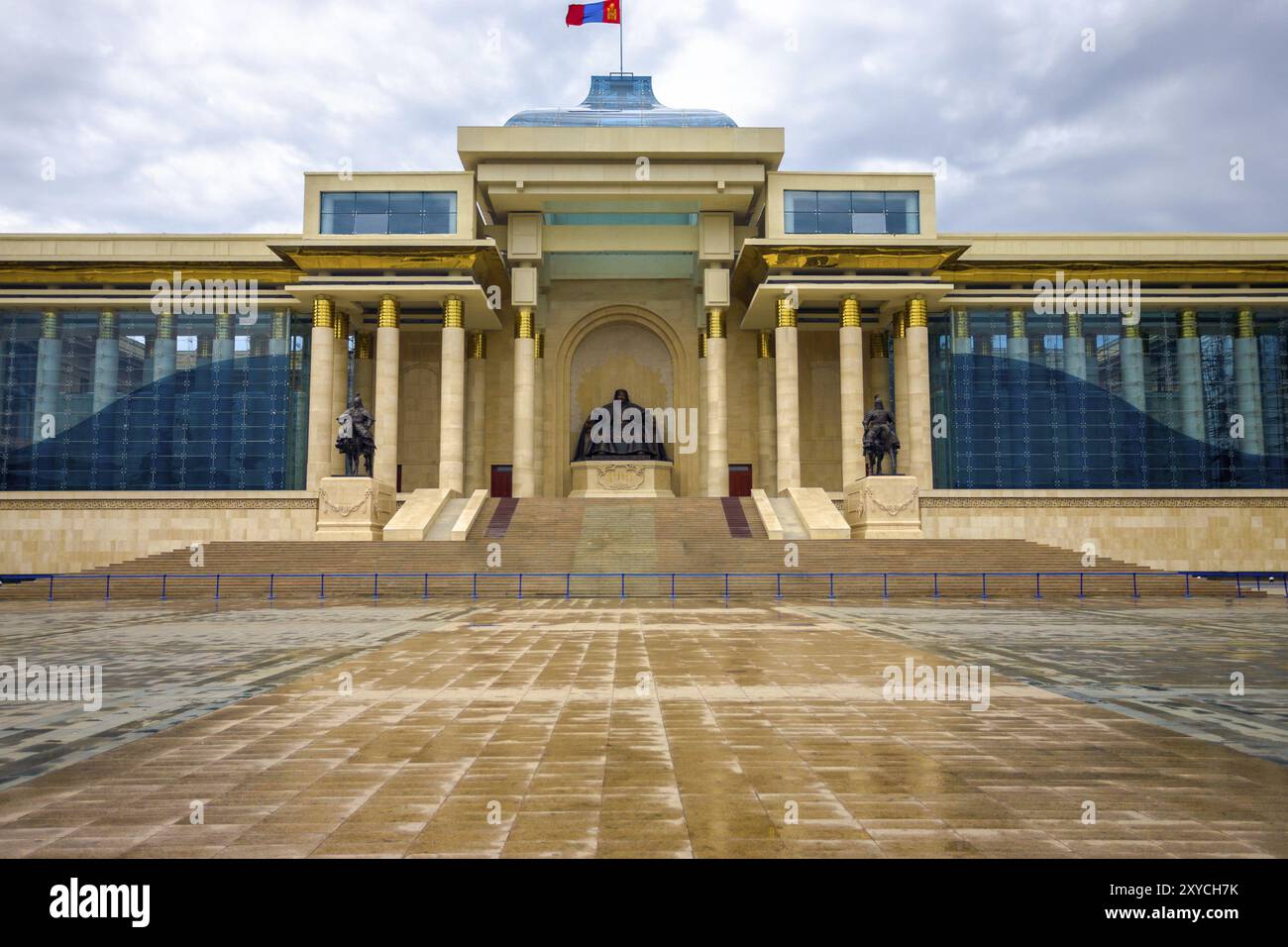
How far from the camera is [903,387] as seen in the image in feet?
129

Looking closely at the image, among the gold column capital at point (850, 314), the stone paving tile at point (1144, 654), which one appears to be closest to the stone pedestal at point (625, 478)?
the gold column capital at point (850, 314)

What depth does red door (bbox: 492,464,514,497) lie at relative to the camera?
44.7 meters

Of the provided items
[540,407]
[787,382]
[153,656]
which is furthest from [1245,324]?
[153,656]

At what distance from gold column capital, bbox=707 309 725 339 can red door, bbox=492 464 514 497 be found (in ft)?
41.8

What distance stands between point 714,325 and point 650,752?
1418 inches

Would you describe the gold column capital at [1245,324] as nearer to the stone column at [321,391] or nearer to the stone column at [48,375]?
the stone column at [321,391]

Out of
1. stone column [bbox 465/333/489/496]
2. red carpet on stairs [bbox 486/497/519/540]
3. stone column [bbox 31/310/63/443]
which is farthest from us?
stone column [bbox 465/333/489/496]

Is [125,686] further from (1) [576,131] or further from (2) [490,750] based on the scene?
(1) [576,131]

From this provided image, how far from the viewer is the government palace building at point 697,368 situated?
36.5 metres

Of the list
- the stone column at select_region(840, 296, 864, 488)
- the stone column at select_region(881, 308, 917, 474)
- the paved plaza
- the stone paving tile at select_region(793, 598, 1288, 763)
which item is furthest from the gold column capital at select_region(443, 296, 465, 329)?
the paved plaza

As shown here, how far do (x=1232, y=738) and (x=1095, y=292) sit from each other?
39958 mm

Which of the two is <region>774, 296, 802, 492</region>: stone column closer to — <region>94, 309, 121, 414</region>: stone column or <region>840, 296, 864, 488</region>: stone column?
<region>840, 296, 864, 488</region>: stone column
